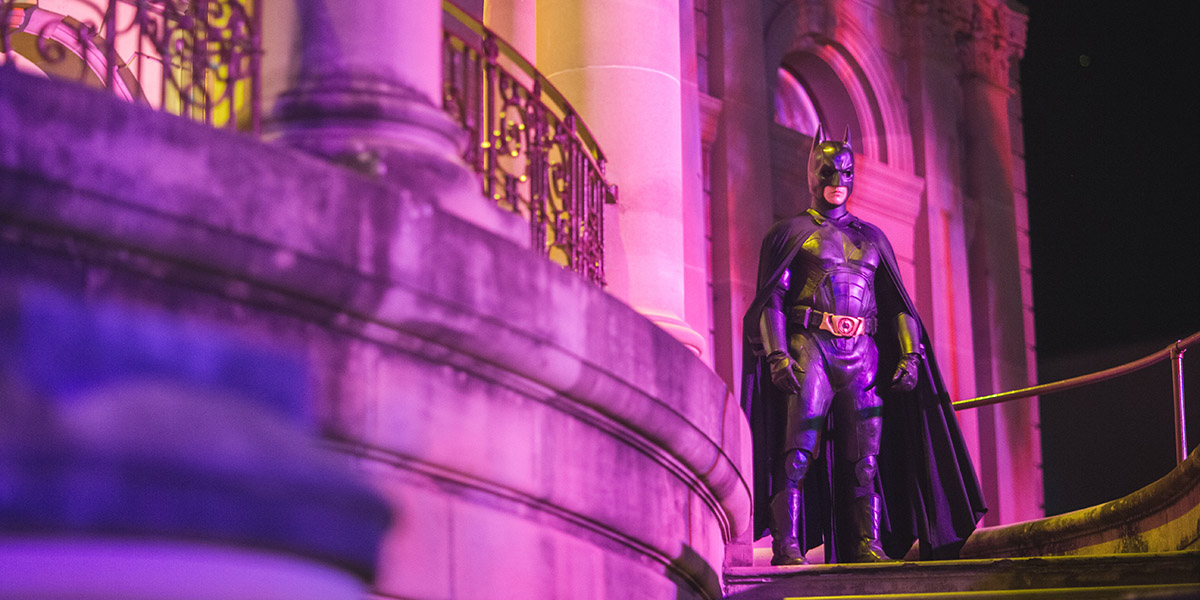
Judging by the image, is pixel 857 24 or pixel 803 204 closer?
pixel 803 204

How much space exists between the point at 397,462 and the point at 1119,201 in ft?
58.2

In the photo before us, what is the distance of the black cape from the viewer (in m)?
8.88

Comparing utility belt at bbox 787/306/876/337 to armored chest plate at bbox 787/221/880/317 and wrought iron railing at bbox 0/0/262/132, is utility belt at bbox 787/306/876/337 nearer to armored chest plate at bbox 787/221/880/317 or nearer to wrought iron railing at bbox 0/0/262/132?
armored chest plate at bbox 787/221/880/317

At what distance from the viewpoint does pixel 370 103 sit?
5.51 m

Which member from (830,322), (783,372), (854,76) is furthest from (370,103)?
(854,76)

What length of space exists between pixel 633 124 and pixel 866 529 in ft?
8.11

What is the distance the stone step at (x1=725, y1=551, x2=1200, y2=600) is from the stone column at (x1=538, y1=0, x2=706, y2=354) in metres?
1.77

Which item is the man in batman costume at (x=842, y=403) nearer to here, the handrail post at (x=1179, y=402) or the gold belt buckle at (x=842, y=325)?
the gold belt buckle at (x=842, y=325)

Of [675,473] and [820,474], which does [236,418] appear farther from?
[820,474]

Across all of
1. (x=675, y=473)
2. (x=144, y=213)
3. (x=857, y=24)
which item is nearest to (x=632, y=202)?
(x=675, y=473)

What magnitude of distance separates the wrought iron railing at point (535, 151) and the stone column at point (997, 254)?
11809mm

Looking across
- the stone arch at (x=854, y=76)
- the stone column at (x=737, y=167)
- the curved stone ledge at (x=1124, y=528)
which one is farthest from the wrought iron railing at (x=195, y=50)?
the stone arch at (x=854, y=76)

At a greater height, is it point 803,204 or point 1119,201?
point 1119,201

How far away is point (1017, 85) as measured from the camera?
21344mm
